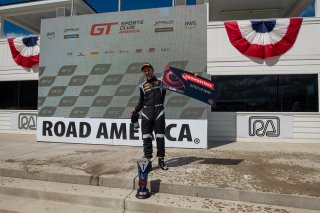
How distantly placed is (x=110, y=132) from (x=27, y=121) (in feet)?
15.7

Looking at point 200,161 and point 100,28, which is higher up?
point 100,28

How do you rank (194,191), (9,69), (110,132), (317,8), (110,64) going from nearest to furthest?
(194,191) → (110,132) → (110,64) → (317,8) → (9,69)

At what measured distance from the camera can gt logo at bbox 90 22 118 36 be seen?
26.0 feet

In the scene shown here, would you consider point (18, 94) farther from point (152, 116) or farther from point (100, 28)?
point (152, 116)

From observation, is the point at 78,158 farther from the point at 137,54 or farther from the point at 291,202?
the point at 291,202

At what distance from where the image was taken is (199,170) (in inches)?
192

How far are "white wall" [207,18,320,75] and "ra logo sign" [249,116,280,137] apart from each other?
1.54 m

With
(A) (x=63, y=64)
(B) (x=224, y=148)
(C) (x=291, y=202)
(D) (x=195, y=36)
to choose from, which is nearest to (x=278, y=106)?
(B) (x=224, y=148)

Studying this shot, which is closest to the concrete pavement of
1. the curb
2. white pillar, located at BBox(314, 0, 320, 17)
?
the curb

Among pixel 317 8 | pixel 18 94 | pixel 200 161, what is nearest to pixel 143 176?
pixel 200 161

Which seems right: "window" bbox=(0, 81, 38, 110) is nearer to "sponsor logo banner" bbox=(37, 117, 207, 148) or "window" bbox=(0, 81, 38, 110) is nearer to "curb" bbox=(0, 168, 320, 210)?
"sponsor logo banner" bbox=(37, 117, 207, 148)

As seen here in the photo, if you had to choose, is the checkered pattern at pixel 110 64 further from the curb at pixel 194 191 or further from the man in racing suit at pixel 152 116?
the curb at pixel 194 191

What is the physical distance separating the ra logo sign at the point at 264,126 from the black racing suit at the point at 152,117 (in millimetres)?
4921

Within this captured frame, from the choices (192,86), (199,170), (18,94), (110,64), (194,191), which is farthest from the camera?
(18,94)
